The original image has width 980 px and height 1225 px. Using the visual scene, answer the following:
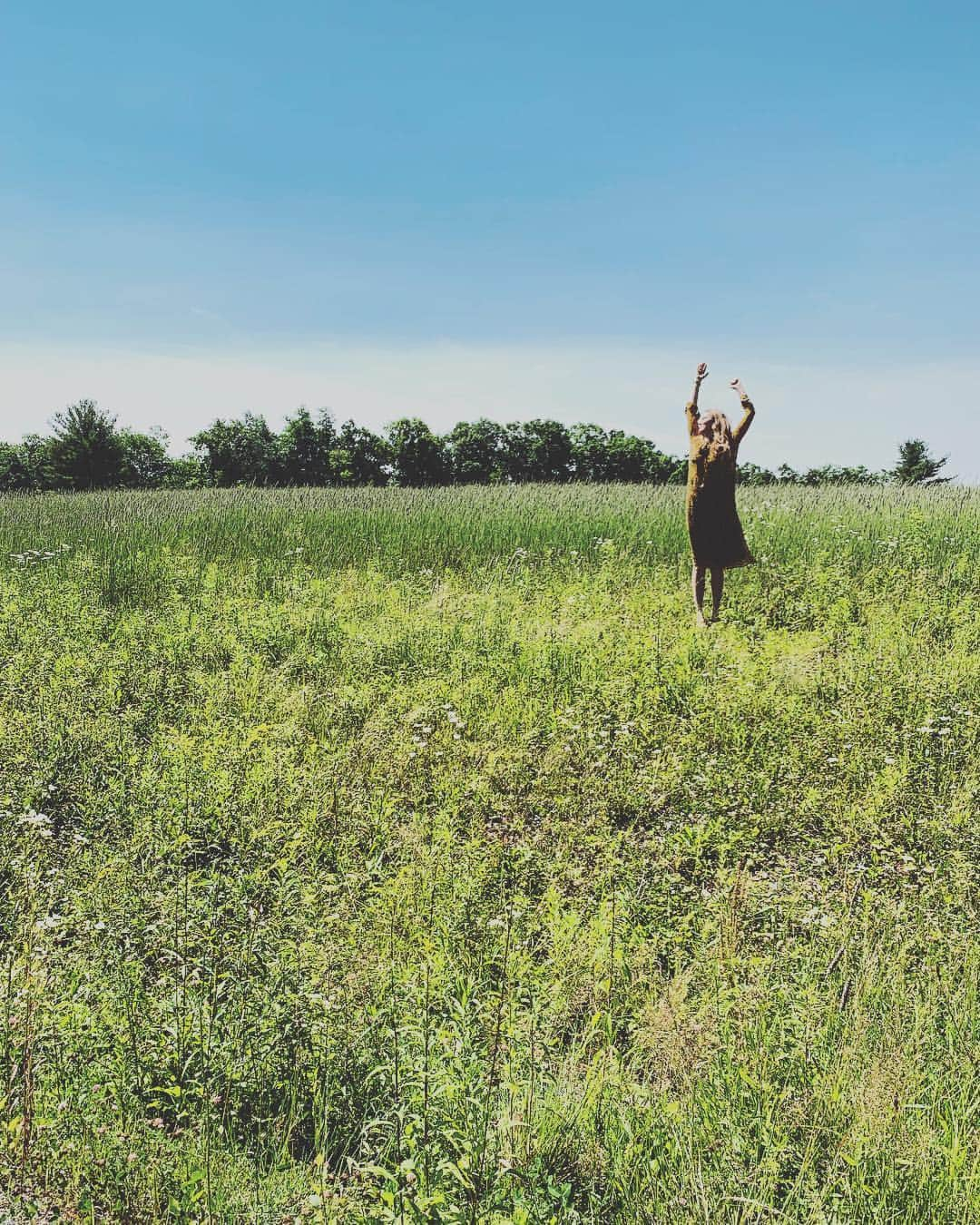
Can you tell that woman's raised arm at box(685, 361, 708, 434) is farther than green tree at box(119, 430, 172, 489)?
No

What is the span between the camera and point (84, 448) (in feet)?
198

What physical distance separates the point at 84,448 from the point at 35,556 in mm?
53521

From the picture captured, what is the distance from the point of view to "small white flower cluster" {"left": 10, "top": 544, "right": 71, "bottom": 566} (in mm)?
13341

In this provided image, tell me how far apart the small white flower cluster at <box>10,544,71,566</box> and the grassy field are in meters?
Result: 3.23

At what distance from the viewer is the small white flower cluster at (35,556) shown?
13.3 m

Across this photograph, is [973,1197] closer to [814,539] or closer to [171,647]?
[171,647]

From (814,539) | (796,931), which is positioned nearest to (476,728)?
(796,931)

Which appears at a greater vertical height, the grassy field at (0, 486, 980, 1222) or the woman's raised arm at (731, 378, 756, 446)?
the woman's raised arm at (731, 378, 756, 446)

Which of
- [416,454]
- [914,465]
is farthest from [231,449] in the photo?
[914,465]

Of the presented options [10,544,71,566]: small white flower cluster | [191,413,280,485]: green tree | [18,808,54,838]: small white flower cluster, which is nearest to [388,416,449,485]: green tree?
[191,413,280,485]: green tree

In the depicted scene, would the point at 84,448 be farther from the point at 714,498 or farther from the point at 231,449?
the point at 714,498

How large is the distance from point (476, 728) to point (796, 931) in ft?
11.0

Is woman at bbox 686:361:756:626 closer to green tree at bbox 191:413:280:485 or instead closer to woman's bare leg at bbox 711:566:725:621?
woman's bare leg at bbox 711:566:725:621

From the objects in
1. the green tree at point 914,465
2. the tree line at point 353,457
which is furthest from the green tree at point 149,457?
the green tree at point 914,465
